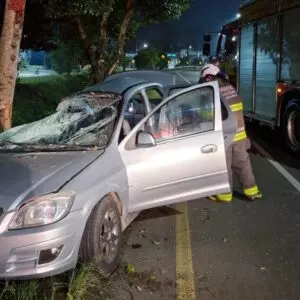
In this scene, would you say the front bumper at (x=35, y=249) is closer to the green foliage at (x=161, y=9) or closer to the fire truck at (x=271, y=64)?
the fire truck at (x=271, y=64)

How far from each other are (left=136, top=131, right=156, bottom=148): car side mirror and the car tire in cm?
61

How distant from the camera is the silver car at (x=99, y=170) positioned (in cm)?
355

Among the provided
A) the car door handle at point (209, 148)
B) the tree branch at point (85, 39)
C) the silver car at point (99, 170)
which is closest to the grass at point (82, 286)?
the silver car at point (99, 170)

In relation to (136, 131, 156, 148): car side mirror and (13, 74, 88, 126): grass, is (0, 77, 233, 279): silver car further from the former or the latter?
(13, 74, 88, 126): grass

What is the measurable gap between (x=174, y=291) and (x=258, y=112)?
7.56m

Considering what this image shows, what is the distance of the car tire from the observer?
3.85 metres

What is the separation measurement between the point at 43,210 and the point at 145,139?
1.30m

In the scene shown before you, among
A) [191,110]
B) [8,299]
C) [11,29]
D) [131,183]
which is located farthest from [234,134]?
[11,29]

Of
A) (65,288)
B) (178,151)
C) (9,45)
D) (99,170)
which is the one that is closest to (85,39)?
(9,45)

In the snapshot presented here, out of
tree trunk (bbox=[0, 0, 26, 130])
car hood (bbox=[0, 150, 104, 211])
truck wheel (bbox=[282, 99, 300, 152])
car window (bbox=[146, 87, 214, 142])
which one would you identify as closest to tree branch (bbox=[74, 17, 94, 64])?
truck wheel (bbox=[282, 99, 300, 152])

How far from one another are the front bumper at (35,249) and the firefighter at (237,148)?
9.25 feet

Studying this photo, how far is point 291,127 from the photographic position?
9.30 m

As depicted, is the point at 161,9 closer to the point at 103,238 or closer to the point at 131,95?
the point at 131,95

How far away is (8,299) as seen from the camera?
3566mm
